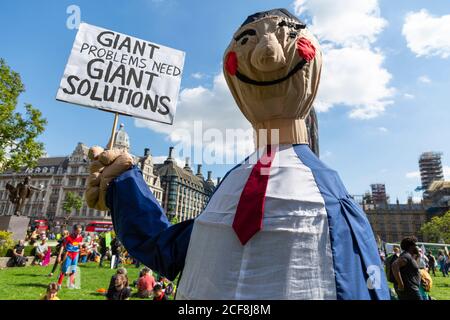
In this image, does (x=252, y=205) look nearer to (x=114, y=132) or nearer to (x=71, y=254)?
(x=114, y=132)

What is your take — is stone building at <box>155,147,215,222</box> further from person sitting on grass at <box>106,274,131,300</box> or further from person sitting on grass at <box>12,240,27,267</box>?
person sitting on grass at <box>106,274,131,300</box>

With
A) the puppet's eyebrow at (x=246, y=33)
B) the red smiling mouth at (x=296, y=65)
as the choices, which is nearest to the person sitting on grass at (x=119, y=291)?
the red smiling mouth at (x=296, y=65)

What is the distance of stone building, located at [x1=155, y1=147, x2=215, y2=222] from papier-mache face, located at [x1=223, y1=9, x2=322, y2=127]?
166ft

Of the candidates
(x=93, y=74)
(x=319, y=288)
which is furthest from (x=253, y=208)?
(x=93, y=74)

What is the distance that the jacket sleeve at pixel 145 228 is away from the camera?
64.3 inches

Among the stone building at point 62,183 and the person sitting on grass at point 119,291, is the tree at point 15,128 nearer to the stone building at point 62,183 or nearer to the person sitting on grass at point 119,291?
the person sitting on grass at point 119,291

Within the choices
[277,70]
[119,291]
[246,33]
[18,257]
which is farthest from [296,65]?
[18,257]

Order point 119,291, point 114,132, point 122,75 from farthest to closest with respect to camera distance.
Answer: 1. point 119,291
2. point 122,75
3. point 114,132

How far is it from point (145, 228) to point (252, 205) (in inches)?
29.7

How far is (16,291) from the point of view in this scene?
7242 millimetres

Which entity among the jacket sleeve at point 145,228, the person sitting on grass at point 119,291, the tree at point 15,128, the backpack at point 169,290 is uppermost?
the tree at point 15,128

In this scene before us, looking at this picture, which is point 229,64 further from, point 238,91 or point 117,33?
point 117,33

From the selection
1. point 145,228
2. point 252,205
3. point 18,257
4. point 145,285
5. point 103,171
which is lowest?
point 145,285

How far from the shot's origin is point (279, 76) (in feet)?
5.60
